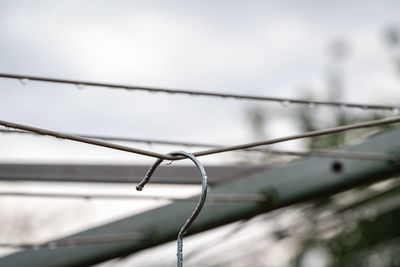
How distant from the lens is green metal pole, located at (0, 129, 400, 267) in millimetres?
2152

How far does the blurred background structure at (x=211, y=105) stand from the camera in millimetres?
2811

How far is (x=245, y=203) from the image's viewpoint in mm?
2209

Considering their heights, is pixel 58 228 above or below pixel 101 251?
above

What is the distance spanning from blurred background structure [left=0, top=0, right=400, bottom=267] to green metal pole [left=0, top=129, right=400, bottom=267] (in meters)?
0.03

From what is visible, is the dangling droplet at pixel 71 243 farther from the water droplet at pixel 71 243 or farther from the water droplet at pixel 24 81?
the water droplet at pixel 24 81

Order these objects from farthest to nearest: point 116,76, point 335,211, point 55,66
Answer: point 116,76 → point 55,66 → point 335,211

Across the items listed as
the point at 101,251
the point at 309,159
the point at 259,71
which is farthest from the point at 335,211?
the point at 259,71

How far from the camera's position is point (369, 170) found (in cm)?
214

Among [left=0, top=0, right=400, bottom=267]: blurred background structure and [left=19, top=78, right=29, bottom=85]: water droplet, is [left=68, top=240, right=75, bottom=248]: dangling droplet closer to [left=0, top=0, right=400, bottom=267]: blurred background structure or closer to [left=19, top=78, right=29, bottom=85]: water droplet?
[left=0, top=0, right=400, bottom=267]: blurred background structure

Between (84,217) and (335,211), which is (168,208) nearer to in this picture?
(335,211)

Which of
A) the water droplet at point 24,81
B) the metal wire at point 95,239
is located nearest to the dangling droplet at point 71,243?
the metal wire at point 95,239

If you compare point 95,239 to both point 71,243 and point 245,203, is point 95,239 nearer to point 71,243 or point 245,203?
point 71,243

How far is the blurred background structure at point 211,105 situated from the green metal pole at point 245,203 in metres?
0.03

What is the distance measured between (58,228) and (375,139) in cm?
461
